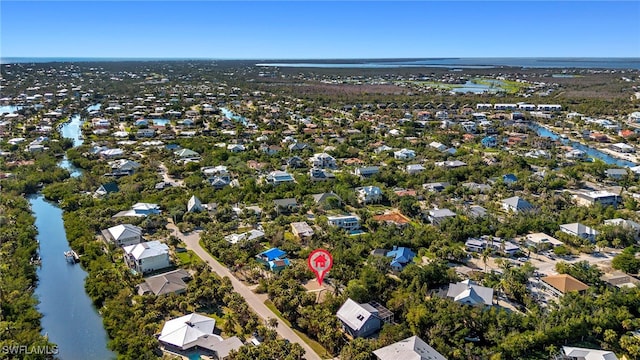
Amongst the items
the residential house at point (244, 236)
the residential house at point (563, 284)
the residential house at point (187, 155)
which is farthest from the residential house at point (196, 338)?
the residential house at point (187, 155)

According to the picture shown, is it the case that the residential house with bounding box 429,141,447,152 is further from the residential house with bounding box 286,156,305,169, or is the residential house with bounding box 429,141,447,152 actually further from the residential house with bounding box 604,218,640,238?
the residential house with bounding box 604,218,640,238

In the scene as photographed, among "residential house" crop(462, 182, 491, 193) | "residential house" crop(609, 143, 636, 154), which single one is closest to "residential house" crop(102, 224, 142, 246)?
"residential house" crop(462, 182, 491, 193)

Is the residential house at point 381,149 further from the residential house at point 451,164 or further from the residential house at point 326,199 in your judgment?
the residential house at point 326,199

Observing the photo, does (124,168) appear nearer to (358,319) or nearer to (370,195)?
(370,195)

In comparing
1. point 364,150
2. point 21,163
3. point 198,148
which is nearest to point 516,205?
point 364,150

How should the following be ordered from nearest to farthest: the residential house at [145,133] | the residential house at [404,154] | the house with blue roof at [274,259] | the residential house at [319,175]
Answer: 1. the house with blue roof at [274,259]
2. the residential house at [319,175]
3. the residential house at [404,154]
4. the residential house at [145,133]

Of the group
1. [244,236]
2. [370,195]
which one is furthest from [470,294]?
[370,195]

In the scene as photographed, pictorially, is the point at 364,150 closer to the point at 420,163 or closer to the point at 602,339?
the point at 420,163
